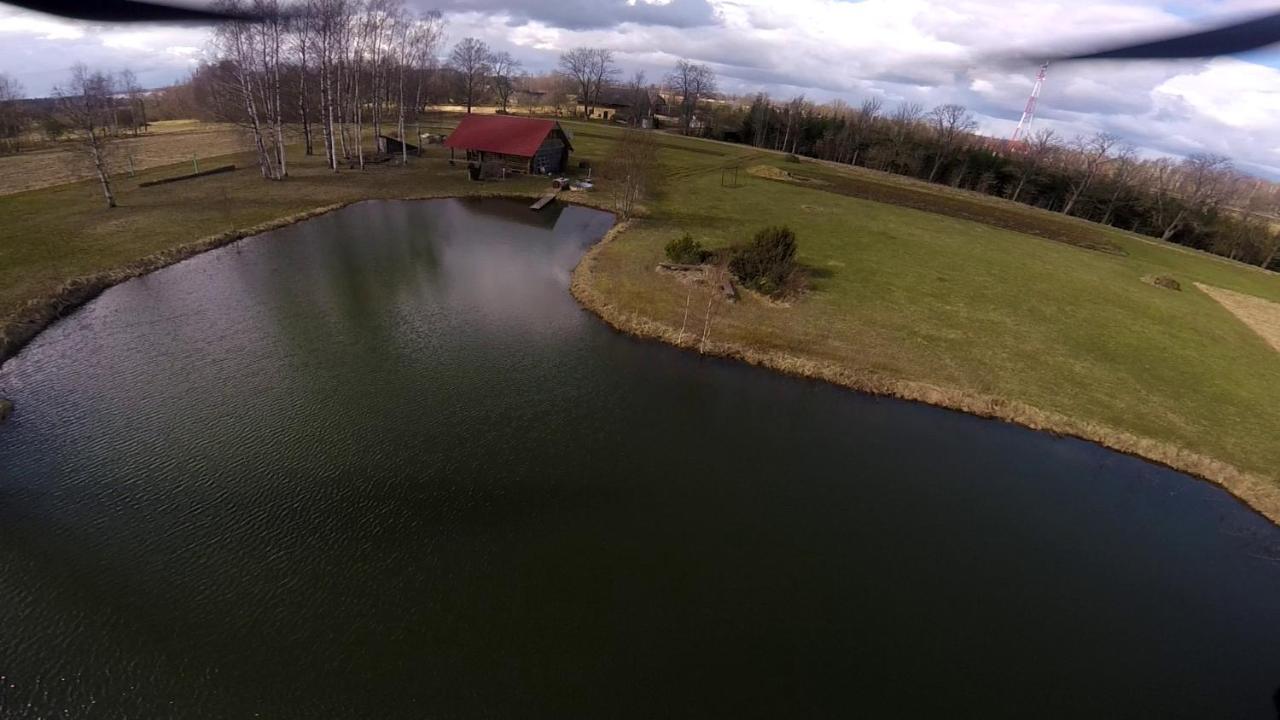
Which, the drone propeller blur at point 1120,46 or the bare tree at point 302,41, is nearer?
the drone propeller blur at point 1120,46

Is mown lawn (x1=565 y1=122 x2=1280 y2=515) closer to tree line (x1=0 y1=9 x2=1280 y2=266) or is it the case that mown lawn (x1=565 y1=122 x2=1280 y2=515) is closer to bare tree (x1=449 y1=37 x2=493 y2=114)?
tree line (x1=0 y1=9 x2=1280 y2=266)

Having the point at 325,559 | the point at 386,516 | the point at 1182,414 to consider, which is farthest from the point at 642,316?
the point at 1182,414

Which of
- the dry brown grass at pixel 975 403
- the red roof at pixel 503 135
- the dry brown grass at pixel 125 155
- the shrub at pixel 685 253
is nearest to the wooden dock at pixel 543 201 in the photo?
the red roof at pixel 503 135

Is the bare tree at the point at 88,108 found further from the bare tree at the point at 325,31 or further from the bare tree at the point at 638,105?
the bare tree at the point at 638,105

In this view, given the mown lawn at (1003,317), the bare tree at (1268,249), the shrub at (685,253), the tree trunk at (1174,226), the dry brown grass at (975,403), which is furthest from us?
the tree trunk at (1174,226)

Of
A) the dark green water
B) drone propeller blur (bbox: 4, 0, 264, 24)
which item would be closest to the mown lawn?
the dark green water

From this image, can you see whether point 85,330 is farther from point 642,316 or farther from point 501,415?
point 642,316

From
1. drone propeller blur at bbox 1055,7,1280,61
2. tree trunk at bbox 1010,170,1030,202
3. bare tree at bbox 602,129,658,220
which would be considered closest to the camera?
drone propeller blur at bbox 1055,7,1280,61
